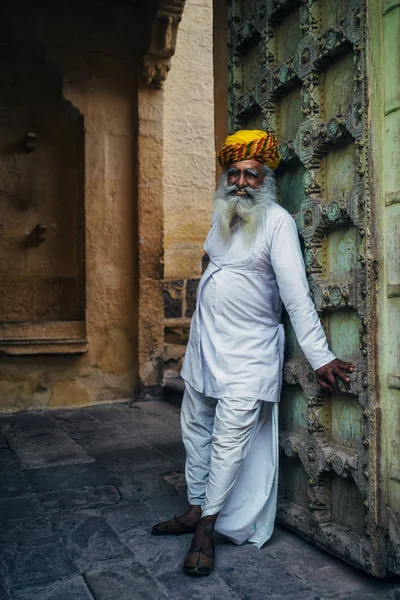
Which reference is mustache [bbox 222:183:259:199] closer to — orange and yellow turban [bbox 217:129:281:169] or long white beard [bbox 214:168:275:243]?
long white beard [bbox 214:168:275:243]

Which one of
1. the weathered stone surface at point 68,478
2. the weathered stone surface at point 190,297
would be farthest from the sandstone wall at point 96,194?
the weathered stone surface at point 68,478

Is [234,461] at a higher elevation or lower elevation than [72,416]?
higher

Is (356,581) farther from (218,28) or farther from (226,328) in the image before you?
(218,28)

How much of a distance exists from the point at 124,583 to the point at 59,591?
245 mm

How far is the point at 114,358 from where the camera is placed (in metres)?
7.00

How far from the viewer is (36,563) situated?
9.13ft

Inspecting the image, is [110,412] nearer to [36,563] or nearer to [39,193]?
[39,193]

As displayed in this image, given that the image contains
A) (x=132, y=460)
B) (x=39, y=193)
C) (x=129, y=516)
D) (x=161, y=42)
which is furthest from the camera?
(x=39, y=193)

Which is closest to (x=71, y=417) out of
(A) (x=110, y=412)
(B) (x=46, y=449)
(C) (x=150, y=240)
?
(A) (x=110, y=412)

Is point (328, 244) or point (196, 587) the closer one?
point (196, 587)

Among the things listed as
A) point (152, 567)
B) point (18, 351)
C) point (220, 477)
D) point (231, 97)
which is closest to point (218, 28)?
point (231, 97)

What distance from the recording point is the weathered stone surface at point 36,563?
2637 mm

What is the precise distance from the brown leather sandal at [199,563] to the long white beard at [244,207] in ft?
4.47

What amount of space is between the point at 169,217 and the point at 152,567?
614 cm
